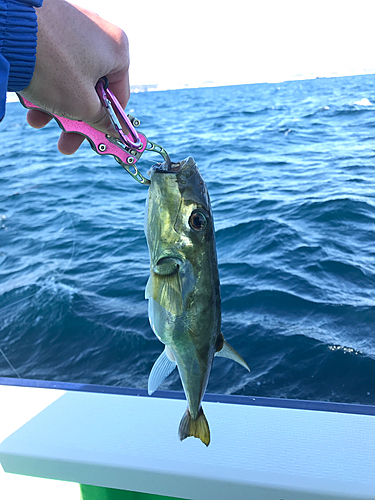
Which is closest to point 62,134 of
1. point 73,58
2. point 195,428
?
point 73,58

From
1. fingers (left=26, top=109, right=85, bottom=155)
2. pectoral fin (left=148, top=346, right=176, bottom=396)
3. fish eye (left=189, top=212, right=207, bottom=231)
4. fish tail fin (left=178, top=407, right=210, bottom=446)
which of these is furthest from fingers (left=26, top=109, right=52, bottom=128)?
fish tail fin (left=178, top=407, right=210, bottom=446)

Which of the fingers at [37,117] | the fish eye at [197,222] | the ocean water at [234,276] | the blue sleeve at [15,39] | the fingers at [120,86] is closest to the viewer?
the blue sleeve at [15,39]

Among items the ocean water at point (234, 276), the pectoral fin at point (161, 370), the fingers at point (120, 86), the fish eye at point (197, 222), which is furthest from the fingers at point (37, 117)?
the ocean water at point (234, 276)

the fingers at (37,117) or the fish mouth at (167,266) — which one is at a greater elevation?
the fingers at (37,117)

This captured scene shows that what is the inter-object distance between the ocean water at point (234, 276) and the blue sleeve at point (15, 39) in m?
2.18

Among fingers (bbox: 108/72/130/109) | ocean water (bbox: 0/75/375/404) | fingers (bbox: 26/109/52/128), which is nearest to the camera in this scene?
fingers (bbox: 108/72/130/109)

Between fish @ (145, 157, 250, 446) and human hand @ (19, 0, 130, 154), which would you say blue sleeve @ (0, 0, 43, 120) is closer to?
human hand @ (19, 0, 130, 154)

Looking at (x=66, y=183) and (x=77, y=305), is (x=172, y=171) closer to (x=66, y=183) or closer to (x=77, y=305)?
(x=77, y=305)

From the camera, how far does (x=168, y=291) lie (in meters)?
1.21

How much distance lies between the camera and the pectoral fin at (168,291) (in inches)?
47.5

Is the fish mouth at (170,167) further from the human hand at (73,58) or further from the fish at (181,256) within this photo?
the human hand at (73,58)

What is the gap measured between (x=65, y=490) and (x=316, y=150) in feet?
43.5

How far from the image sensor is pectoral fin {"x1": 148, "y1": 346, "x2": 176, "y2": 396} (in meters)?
1.37

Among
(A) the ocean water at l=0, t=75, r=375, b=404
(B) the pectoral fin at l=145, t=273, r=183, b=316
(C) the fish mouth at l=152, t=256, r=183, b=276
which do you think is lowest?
(A) the ocean water at l=0, t=75, r=375, b=404
